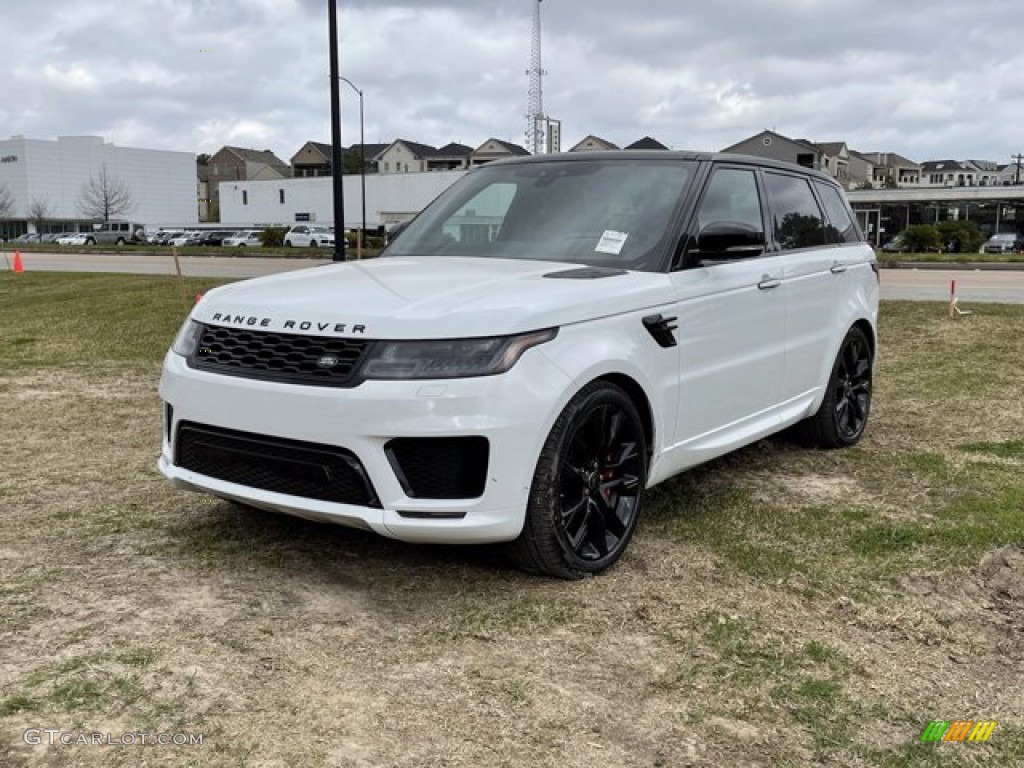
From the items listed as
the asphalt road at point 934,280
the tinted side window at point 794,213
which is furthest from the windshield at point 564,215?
the asphalt road at point 934,280

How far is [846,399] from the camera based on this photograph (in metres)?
6.39

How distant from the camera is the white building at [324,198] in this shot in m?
66.3

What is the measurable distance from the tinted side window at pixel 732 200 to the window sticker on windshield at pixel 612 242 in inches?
15.7

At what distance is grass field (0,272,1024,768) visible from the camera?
112 inches

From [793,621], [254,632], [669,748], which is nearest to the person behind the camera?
[669,748]

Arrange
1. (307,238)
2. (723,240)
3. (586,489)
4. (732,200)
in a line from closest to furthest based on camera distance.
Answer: (586,489) < (723,240) < (732,200) < (307,238)

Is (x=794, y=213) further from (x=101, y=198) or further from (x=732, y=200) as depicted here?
(x=101, y=198)

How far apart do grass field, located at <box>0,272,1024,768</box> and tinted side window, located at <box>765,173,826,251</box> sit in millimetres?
1374

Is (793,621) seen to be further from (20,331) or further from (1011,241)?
(1011,241)

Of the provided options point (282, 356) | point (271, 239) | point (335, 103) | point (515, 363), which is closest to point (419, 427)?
point (515, 363)

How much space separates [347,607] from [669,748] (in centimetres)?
141

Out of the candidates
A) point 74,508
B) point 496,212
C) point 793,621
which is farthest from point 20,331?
point 793,621

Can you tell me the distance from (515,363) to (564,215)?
4.81ft

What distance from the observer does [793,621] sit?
144 inches
